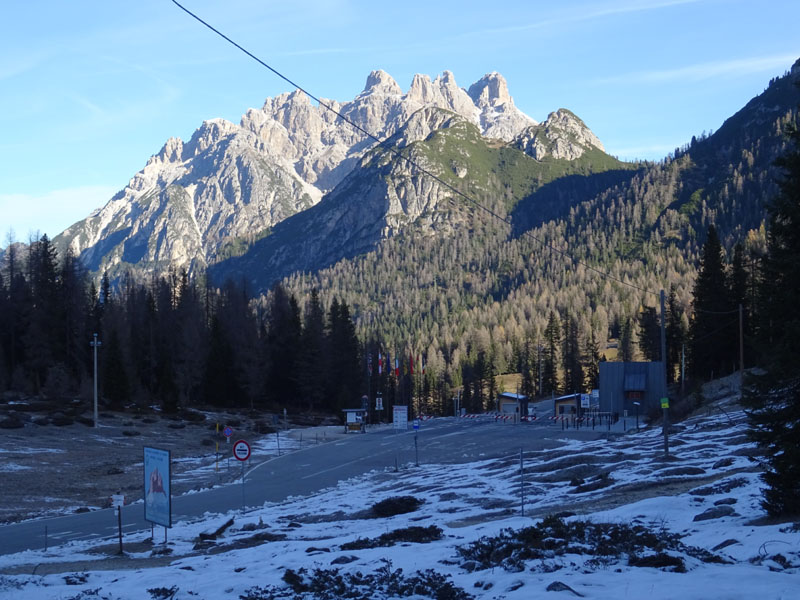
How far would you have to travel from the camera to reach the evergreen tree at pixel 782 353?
13844 mm

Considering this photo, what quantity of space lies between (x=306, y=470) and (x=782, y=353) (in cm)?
3140

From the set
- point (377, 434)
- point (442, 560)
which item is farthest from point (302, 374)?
point (442, 560)

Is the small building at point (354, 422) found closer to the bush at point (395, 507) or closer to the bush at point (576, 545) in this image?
the bush at point (395, 507)

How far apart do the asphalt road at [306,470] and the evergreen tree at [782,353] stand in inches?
651

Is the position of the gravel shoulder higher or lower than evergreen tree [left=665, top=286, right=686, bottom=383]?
lower

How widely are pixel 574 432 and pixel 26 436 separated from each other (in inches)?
1520

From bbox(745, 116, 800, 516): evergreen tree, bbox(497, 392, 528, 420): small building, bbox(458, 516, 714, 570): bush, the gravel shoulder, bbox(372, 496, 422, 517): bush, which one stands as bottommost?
bbox(497, 392, 528, 420): small building

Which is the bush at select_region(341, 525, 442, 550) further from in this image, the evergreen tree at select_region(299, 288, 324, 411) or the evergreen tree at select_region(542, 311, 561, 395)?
the evergreen tree at select_region(542, 311, 561, 395)

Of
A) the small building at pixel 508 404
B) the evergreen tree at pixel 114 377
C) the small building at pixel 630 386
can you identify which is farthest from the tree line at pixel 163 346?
the small building at pixel 630 386

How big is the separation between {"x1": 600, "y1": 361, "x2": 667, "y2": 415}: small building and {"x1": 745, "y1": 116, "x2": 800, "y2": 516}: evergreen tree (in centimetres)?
6262

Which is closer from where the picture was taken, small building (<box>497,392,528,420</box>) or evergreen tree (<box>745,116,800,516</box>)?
evergreen tree (<box>745,116,800,516</box>)

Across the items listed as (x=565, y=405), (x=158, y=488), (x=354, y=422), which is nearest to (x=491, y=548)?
(x=158, y=488)

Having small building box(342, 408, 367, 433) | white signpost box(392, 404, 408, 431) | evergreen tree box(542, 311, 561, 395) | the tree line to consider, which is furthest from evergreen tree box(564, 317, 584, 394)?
white signpost box(392, 404, 408, 431)

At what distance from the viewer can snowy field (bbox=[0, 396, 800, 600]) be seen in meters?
10.6
